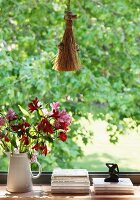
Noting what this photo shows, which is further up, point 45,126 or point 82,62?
point 82,62

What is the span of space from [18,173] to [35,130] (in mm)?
218

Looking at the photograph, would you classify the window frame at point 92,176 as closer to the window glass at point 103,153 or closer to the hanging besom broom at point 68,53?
the window glass at point 103,153

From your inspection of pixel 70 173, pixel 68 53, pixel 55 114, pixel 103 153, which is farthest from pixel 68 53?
pixel 103 153

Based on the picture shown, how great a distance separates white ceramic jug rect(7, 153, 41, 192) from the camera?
7.15 feet

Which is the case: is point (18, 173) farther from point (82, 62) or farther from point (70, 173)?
point (82, 62)

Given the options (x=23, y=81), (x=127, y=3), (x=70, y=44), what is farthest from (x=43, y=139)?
(x=127, y=3)

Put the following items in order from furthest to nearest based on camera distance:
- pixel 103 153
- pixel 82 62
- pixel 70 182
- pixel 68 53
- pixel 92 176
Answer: pixel 82 62
pixel 103 153
pixel 92 176
pixel 70 182
pixel 68 53

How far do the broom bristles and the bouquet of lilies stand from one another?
188 millimetres

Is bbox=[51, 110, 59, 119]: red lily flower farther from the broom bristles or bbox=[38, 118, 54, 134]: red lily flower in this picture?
the broom bristles

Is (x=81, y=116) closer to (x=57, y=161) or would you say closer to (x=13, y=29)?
(x=57, y=161)

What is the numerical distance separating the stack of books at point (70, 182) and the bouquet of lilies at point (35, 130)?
0.17 meters

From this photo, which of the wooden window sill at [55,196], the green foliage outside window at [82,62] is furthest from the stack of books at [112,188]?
the green foliage outside window at [82,62]

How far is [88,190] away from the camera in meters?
2.20

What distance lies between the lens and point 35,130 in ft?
7.19
